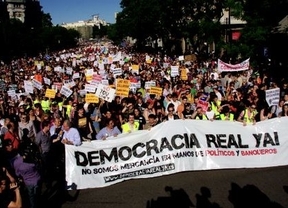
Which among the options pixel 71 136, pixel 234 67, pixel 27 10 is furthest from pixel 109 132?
pixel 27 10

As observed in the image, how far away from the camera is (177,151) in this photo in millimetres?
9688

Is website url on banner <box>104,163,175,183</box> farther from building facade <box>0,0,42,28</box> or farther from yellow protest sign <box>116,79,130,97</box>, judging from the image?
building facade <box>0,0,42,28</box>

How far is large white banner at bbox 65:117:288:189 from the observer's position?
9.28 metres

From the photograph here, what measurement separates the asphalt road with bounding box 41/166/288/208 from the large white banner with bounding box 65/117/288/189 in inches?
8.0

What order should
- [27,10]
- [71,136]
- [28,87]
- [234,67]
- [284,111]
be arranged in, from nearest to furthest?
[71,136], [284,111], [28,87], [234,67], [27,10]

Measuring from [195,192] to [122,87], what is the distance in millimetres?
5722

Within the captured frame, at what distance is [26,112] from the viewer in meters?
11.6

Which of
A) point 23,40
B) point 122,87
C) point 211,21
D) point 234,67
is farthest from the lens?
point 23,40

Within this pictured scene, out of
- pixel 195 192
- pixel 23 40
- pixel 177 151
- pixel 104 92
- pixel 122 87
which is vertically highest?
pixel 23 40

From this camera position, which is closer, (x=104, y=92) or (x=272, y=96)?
(x=272, y=96)

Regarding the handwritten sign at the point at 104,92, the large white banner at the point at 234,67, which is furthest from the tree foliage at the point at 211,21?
the handwritten sign at the point at 104,92

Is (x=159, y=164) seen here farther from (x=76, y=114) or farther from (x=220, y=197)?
(x=76, y=114)

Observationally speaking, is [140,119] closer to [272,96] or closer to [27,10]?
[272,96]

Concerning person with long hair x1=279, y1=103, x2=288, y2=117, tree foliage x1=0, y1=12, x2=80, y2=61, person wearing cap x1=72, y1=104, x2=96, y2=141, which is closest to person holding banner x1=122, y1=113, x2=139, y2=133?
person wearing cap x1=72, y1=104, x2=96, y2=141
